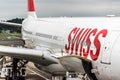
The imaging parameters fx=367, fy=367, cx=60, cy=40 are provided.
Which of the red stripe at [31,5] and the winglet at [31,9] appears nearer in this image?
the winglet at [31,9]

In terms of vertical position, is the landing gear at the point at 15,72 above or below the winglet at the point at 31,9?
below

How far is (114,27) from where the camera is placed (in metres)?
14.6

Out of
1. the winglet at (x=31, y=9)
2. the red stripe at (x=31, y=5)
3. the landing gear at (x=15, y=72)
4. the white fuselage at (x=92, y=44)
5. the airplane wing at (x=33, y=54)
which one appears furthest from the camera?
the red stripe at (x=31, y=5)

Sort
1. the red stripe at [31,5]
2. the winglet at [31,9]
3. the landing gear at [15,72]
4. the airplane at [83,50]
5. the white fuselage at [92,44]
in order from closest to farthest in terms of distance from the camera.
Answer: the white fuselage at [92,44] → the airplane at [83,50] → the landing gear at [15,72] → the winglet at [31,9] → the red stripe at [31,5]

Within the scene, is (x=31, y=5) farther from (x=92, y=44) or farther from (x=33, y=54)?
(x=92, y=44)

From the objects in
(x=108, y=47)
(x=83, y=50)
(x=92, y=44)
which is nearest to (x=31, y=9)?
(x=83, y=50)

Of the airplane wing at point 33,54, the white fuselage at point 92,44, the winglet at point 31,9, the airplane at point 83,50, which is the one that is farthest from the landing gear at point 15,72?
the winglet at point 31,9

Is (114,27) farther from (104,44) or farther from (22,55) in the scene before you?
(22,55)

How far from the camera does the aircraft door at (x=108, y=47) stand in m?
13.8

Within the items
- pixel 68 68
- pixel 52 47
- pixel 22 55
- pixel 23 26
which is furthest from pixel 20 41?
pixel 68 68

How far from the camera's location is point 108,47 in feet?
45.7

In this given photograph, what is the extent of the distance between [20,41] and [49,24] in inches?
337

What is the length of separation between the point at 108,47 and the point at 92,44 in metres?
1.36

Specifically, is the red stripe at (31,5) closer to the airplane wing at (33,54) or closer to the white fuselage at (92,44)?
the white fuselage at (92,44)
